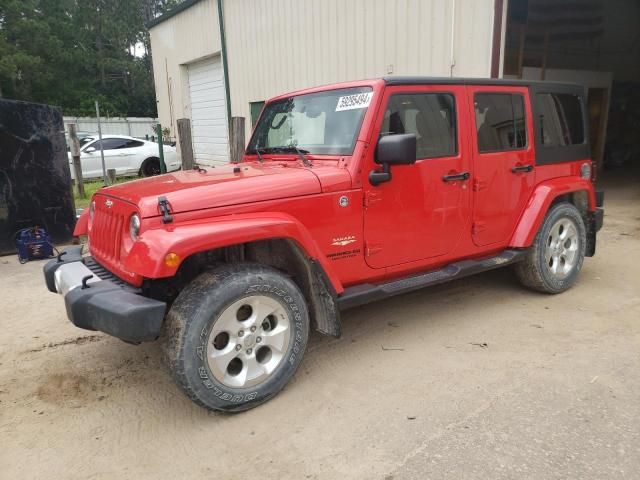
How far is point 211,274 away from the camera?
2818 mm

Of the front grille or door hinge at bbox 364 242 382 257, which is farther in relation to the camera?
door hinge at bbox 364 242 382 257

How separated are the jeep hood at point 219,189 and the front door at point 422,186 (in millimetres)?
509

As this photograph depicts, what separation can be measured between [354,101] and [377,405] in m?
2.02

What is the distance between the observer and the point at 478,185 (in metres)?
3.87

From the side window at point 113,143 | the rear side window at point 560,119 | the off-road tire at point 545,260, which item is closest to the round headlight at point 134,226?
the off-road tire at point 545,260

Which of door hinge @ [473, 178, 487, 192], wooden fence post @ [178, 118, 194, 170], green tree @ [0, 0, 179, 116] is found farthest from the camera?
green tree @ [0, 0, 179, 116]

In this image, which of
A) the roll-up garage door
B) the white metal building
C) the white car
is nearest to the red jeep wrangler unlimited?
the white metal building

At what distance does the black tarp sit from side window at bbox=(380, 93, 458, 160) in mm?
5059

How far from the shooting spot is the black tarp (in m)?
6.22

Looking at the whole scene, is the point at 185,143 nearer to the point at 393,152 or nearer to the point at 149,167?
the point at 393,152

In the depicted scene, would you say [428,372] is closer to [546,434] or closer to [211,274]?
[546,434]

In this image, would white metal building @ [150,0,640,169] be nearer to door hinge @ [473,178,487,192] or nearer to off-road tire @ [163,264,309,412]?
door hinge @ [473,178,487,192]

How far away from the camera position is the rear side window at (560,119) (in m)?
4.36

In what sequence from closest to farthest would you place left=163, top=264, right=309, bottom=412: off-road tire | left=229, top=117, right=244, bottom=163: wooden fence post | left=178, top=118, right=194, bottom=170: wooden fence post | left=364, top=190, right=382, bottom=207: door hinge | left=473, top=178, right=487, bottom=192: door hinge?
left=163, top=264, right=309, bottom=412: off-road tire < left=364, top=190, right=382, bottom=207: door hinge < left=473, top=178, right=487, bottom=192: door hinge < left=229, top=117, right=244, bottom=163: wooden fence post < left=178, top=118, right=194, bottom=170: wooden fence post
